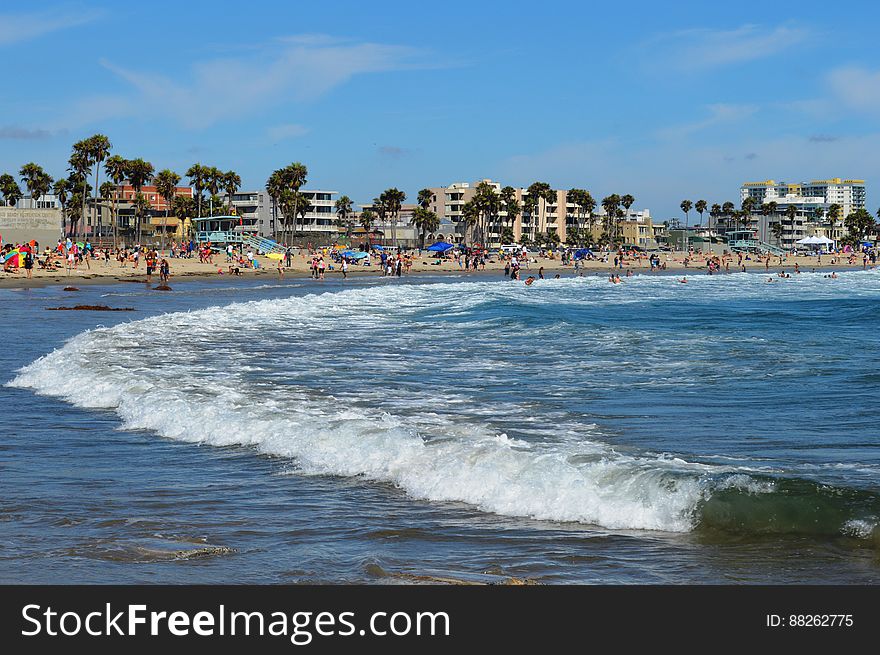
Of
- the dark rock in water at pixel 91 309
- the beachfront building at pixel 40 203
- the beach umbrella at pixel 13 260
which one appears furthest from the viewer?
the beachfront building at pixel 40 203

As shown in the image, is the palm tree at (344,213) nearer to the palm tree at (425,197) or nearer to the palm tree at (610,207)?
the palm tree at (425,197)

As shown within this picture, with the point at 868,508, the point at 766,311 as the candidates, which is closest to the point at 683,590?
the point at 868,508

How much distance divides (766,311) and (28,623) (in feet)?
116

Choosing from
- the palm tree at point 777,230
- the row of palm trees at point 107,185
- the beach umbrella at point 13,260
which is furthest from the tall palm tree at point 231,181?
the palm tree at point 777,230

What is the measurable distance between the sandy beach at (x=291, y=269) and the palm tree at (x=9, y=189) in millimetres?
33087

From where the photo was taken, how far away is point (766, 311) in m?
37.3

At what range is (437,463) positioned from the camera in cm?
941

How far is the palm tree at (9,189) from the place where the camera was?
112750 mm

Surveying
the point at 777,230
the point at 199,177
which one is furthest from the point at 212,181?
the point at 777,230

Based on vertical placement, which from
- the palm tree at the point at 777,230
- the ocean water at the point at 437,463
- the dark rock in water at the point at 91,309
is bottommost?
the dark rock in water at the point at 91,309

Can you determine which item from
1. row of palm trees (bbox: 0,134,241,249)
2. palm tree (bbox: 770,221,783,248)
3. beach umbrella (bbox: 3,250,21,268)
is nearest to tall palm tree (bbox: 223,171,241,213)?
row of palm trees (bbox: 0,134,241,249)

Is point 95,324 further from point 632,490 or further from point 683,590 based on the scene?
point 683,590

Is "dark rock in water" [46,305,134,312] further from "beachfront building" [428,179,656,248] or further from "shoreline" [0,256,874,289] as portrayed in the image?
"beachfront building" [428,179,656,248]

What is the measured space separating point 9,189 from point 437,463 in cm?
11503
